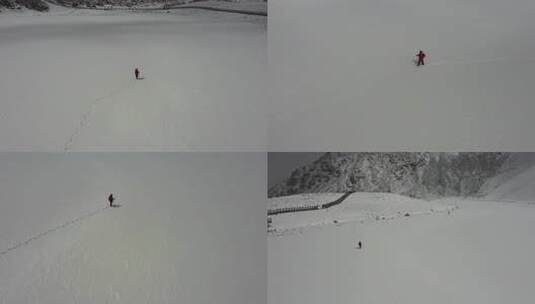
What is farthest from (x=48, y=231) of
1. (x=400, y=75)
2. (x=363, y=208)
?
(x=400, y=75)

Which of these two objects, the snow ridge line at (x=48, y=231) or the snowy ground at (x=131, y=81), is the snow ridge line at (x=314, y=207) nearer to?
the snowy ground at (x=131, y=81)

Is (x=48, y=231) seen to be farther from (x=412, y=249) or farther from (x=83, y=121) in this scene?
(x=412, y=249)

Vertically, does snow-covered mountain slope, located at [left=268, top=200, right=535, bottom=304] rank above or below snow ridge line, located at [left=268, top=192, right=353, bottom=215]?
below

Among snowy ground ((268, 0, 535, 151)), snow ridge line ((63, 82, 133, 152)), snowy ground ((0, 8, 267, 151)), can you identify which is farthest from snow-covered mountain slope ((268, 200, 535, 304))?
snow ridge line ((63, 82, 133, 152))

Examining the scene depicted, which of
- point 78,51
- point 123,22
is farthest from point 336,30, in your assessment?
point 78,51

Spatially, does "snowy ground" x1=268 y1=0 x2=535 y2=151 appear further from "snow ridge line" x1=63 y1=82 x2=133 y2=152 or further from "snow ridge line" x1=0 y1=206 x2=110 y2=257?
"snow ridge line" x1=0 y1=206 x2=110 y2=257

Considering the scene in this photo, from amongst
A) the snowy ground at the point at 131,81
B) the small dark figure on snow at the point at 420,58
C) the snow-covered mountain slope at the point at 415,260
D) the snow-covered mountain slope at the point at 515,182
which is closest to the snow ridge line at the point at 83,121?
the snowy ground at the point at 131,81
